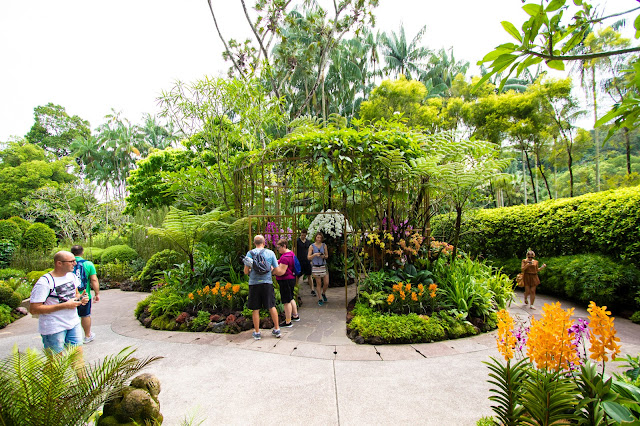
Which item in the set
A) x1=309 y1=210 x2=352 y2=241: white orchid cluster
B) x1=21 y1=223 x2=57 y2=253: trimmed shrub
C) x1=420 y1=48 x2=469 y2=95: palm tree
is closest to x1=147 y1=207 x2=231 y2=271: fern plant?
x1=309 y1=210 x2=352 y2=241: white orchid cluster

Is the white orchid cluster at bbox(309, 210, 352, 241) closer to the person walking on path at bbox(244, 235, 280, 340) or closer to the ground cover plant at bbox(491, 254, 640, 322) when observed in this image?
the person walking on path at bbox(244, 235, 280, 340)

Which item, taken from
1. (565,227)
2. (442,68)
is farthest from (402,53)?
(565,227)

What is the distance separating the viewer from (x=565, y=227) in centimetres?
645

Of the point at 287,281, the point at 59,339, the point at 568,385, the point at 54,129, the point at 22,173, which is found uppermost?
the point at 54,129

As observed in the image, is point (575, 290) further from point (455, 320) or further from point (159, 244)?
point (159, 244)

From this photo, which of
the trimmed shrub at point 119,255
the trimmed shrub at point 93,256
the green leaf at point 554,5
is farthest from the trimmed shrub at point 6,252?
the green leaf at point 554,5

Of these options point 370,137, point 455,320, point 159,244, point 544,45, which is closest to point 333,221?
point 370,137

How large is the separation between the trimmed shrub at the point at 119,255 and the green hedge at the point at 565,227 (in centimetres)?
1002

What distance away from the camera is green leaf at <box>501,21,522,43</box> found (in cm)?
99

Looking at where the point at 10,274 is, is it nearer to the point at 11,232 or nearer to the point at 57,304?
the point at 11,232

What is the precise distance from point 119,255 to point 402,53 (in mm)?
25148

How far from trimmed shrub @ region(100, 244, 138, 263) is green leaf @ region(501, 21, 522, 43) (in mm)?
12144

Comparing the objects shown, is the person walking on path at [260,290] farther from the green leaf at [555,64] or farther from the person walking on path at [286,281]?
the green leaf at [555,64]

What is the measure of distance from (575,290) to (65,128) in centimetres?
4338
